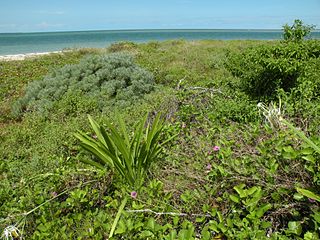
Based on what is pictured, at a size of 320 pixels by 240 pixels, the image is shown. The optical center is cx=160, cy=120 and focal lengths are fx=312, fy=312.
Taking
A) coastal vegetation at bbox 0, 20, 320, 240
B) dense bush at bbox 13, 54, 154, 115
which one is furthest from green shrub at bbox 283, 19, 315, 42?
dense bush at bbox 13, 54, 154, 115

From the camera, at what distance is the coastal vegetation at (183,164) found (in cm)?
182

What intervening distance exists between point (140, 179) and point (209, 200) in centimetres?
82

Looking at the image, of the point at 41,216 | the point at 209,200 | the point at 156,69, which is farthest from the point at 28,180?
the point at 156,69

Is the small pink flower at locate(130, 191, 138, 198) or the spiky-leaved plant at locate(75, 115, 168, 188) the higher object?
the spiky-leaved plant at locate(75, 115, 168, 188)

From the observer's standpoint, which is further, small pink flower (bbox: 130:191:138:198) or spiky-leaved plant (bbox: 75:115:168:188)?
spiky-leaved plant (bbox: 75:115:168:188)

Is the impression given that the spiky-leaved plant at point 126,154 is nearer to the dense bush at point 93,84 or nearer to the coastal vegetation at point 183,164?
the coastal vegetation at point 183,164

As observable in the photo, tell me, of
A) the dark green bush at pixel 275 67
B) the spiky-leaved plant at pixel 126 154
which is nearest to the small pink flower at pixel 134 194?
the spiky-leaved plant at pixel 126 154

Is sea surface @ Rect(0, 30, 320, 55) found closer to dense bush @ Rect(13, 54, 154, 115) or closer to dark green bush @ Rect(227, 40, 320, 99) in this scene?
dark green bush @ Rect(227, 40, 320, 99)

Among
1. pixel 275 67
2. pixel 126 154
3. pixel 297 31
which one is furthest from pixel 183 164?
pixel 297 31

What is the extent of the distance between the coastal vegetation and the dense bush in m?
0.19

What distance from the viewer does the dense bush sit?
20.6ft

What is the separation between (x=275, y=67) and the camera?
169 inches

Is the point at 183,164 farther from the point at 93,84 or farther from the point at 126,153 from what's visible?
the point at 93,84

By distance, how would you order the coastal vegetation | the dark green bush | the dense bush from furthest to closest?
the dense bush < the dark green bush < the coastal vegetation
